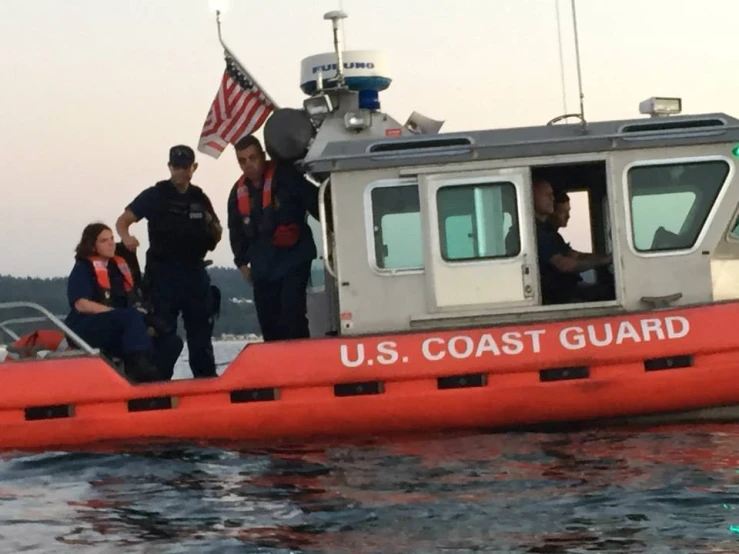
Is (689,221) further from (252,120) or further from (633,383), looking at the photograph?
(252,120)

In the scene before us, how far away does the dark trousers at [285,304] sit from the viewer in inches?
341

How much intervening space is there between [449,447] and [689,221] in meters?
2.10

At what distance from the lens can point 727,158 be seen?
26.9ft

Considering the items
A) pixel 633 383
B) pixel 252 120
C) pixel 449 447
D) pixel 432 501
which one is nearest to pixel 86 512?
pixel 432 501

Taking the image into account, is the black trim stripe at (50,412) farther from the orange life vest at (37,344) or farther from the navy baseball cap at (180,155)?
the navy baseball cap at (180,155)

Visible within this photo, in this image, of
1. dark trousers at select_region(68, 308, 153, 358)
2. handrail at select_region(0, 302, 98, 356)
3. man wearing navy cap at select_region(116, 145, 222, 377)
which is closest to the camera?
handrail at select_region(0, 302, 98, 356)

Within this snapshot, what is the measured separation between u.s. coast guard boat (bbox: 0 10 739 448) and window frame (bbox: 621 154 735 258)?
1 centimetres

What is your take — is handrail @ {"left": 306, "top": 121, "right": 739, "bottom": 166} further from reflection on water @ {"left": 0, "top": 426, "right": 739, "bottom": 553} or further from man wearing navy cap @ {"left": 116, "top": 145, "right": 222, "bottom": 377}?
reflection on water @ {"left": 0, "top": 426, "right": 739, "bottom": 553}

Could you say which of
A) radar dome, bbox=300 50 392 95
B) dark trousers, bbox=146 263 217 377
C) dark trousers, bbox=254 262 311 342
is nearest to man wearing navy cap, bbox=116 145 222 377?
dark trousers, bbox=146 263 217 377

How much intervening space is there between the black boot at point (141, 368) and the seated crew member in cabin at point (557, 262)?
2.62 metres

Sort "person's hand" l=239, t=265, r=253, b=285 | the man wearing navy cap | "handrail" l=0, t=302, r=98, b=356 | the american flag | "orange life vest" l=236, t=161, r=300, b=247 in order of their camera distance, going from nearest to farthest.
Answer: "handrail" l=0, t=302, r=98, b=356
"orange life vest" l=236, t=161, r=300, b=247
the man wearing navy cap
"person's hand" l=239, t=265, r=253, b=285
the american flag

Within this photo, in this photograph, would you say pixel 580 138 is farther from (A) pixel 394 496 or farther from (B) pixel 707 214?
(A) pixel 394 496

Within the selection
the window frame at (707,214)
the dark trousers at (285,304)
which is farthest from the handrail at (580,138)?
the dark trousers at (285,304)

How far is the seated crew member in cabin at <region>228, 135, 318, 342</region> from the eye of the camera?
28.3 feet
